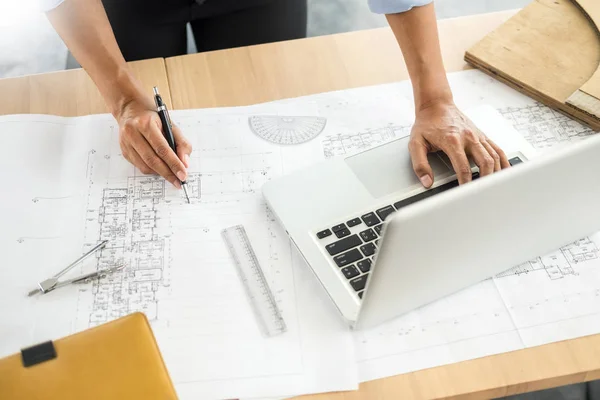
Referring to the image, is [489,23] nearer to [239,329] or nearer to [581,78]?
[581,78]

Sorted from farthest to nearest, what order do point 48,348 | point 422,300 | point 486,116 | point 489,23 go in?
point 489,23
point 486,116
point 422,300
point 48,348

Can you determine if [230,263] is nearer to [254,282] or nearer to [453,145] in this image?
[254,282]

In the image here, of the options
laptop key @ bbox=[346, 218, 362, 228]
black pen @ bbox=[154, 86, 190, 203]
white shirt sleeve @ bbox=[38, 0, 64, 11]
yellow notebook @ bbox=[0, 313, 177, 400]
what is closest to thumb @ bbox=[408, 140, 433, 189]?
laptop key @ bbox=[346, 218, 362, 228]

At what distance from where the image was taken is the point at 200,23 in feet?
3.99

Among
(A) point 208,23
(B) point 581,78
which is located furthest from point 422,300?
(A) point 208,23

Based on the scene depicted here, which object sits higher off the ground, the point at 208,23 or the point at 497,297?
the point at 208,23

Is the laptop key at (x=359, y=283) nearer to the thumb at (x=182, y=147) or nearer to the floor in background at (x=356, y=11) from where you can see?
the thumb at (x=182, y=147)

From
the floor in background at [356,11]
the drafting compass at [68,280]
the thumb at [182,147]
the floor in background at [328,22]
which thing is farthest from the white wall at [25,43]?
the drafting compass at [68,280]

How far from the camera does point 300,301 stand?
31.0 inches

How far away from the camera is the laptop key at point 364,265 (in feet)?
2.54

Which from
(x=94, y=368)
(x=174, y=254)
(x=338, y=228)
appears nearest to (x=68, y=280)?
(x=174, y=254)

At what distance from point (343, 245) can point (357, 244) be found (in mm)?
17

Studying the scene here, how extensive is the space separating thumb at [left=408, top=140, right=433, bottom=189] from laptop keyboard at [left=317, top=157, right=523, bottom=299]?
1.9 inches

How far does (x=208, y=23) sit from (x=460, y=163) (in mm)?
582
